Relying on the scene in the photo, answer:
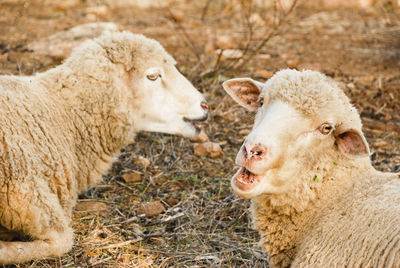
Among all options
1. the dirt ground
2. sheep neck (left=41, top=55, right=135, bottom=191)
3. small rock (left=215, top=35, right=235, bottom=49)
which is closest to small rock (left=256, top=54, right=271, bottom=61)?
the dirt ground

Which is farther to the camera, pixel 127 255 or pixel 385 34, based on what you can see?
pixel 385 34

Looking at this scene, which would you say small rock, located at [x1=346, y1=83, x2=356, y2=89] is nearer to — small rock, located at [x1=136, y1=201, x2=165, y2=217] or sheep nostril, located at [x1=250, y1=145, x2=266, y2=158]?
small rock, located at [x1=136, y1=201, x2=165, y2=217]

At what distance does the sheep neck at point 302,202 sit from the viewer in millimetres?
2766

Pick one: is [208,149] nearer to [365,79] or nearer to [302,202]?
[302,202]

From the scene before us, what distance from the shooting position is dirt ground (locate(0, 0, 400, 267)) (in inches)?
135

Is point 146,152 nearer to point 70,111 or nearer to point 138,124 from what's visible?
point 138,124

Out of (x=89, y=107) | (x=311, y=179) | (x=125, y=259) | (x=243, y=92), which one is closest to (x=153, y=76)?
(x=89, y=107)

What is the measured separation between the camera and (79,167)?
375 cm

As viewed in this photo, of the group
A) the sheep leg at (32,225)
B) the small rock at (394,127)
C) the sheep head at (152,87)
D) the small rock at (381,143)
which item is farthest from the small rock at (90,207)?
the small rock at (394,127)

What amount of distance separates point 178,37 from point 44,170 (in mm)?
5366

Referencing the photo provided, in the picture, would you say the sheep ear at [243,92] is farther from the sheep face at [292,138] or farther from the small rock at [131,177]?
the small rock at [131,177]

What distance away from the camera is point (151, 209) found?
3.88 meters

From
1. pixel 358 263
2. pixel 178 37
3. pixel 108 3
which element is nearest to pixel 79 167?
pixel 358 263

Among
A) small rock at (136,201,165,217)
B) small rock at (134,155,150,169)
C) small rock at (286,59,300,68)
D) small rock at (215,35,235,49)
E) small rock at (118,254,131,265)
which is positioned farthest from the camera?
small rock at (215,35,235,49)
